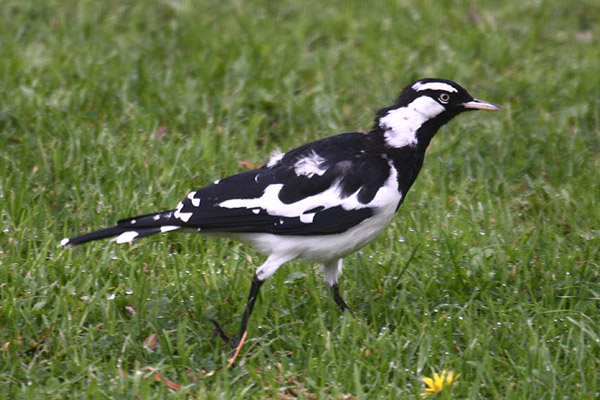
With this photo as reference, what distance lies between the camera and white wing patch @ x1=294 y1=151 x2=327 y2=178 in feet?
13.6

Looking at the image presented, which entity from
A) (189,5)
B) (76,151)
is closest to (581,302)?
(76,151)

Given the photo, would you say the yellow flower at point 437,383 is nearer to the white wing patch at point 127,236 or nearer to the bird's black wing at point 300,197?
the bird's black wing at point 300,197

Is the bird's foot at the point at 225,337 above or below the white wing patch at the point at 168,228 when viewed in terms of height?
below

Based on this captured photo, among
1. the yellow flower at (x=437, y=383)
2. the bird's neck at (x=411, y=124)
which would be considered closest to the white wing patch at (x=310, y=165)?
the bird's neck at (x=411, y=124)

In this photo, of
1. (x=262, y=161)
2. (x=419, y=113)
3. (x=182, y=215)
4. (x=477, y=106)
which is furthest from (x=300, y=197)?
(x=262, y=161)

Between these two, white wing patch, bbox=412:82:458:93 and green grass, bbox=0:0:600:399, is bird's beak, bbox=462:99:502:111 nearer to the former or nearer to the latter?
white wing patch, bbox=412:82:458:93

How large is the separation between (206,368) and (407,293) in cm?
106

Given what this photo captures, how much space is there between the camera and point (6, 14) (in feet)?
24.8

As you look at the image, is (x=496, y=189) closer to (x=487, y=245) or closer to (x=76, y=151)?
(x=487, y=245)

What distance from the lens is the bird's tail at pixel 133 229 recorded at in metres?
4.00

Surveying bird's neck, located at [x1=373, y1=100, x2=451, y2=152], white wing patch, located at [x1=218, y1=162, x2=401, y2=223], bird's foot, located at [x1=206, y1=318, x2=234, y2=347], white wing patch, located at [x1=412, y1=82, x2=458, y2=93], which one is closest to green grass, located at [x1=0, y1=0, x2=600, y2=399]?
bird's foot, located at [x1=206, y1=318, x2=234, y2=347]

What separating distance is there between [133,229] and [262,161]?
2015mm

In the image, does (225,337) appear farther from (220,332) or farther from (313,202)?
(313,202)

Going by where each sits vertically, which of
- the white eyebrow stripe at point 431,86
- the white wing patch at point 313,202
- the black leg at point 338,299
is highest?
the white eyebrow stripe at point 431,86
